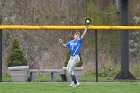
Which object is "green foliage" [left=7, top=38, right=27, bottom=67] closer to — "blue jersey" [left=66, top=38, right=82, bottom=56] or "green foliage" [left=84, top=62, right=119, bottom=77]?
"green foliage" [left=84, top=62, right=119, bottom=77]

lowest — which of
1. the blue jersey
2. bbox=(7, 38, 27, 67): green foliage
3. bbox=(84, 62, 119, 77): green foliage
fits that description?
bbox=(84, 62, 119, 77): green foliage

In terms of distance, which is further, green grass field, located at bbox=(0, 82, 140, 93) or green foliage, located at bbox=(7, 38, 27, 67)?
green foliage, located at bbox=(7, 38, 27, 67)

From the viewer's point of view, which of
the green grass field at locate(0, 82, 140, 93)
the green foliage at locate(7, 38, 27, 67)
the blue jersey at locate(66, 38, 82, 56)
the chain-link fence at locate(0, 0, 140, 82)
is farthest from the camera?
the chain-link fence at locate(0, 0, 140, 82)

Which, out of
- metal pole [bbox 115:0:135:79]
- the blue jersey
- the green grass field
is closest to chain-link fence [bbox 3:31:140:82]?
metal pole [bbox 115:0:135:79]

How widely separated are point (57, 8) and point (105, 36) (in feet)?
32.6

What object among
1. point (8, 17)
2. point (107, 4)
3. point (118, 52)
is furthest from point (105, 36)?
point (107, 4)

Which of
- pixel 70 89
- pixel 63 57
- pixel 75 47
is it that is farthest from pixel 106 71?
pixel 70 89

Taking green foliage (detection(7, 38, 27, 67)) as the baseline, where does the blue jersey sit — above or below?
above

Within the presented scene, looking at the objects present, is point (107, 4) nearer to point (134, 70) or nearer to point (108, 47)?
point (108, 47)

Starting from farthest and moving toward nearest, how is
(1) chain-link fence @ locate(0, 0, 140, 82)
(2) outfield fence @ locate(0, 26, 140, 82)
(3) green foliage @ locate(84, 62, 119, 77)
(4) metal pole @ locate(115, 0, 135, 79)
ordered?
(3) green foliage @ locate(84, 62, 119, 77) → (1) chain-link fence @ locate(0, 0, 140, 82) → (2) outfield fence @ locate(0, 26, 140, 82) → (4) metal pole @ locate(115, 0, 135, 79)

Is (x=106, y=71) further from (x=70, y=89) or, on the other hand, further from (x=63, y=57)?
(x=70, y=89)

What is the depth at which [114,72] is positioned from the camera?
2497 cm

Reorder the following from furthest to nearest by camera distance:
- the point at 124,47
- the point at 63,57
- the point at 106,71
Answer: the point at 63,57 → the point at 106,71 → the point at 124,47

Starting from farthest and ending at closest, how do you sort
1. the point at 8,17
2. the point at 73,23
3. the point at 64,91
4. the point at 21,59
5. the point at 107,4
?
1. the point at 107,4
2. the point at 73,23
3. the point at 8,17
4. the point at 21,59
5. the point at 64,91
